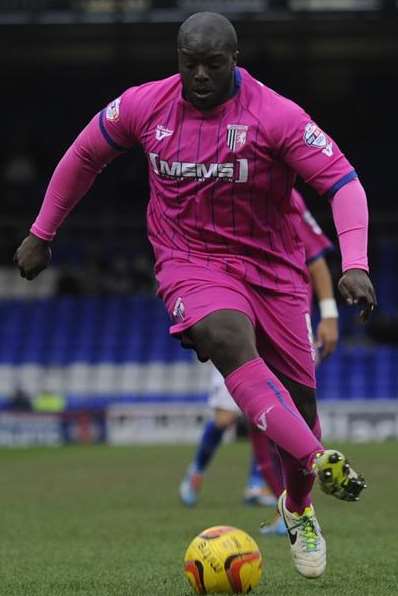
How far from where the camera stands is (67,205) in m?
6.45

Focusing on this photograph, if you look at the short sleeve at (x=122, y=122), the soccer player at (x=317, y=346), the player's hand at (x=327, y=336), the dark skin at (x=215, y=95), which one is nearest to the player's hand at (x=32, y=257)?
the short sleeve at (x=122, y=122)

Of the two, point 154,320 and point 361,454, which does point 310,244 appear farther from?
point 154,320

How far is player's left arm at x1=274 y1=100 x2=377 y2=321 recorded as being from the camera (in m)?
5.73

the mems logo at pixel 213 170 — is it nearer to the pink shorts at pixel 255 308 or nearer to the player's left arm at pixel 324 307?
the pink shorts at pixel 255 308

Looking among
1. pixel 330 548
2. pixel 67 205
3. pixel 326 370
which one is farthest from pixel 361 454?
pixel 67 205

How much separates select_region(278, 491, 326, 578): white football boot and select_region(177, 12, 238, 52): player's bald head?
2.06 metres

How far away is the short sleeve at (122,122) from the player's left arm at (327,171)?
0.70 meters

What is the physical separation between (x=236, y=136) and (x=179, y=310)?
0.79 metres

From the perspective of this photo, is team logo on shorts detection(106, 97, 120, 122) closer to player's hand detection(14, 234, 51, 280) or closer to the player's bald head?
the player's bald head

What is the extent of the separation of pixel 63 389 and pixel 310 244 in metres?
15.5

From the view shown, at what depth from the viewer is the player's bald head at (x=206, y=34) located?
5734 millimetres

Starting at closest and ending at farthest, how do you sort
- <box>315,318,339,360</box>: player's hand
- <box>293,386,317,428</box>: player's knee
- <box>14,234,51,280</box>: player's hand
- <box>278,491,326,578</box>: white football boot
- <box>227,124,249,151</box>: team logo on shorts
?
<box>278,491,326,578</box>: white football boot → <box>227,124,249,151</box>: team logo on shorts → <box>293,386,317,428</box>: player's knee → <box>14,234,51,280</box>: player's hand → <box>315,318,339,360</box>: player's hand

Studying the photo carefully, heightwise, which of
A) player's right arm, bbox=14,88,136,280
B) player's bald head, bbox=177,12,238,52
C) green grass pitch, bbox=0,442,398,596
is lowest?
green grass pitch, bbox=0,442,398,596

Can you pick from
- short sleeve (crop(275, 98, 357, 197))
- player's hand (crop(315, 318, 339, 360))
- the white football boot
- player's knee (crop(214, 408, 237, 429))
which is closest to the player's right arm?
short sleeve (crop(275, 98, 357, 197))
